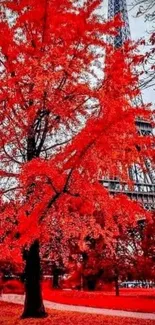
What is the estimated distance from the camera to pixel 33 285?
1400cm

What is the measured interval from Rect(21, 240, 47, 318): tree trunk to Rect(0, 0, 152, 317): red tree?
1.07m

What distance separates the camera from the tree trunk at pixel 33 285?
13.7 metres

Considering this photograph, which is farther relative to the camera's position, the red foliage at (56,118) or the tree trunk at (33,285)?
the tree trunk at (33,285)

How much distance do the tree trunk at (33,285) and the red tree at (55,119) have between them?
1.07m

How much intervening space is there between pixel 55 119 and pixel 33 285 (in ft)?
18.4

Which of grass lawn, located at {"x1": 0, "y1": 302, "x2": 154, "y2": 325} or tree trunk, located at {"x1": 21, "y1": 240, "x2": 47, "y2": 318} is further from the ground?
tree trunk, located at {"x1": 21, "y1": 240, "x2": 47, "y2": 318}

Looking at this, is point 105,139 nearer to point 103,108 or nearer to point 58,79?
point 103,108

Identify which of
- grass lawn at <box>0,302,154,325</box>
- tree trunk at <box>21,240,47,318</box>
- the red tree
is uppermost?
the red tree

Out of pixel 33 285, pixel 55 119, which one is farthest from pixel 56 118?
pixel 33 285

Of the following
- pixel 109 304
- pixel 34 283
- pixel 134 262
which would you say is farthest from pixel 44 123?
pixel 134 262

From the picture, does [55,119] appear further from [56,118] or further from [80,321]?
[80,321]

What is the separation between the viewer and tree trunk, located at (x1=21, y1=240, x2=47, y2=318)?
44.9 feet

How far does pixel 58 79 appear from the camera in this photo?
11.1 metres

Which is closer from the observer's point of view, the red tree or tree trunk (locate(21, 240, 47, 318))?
the red tree
